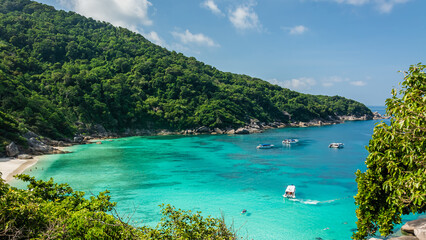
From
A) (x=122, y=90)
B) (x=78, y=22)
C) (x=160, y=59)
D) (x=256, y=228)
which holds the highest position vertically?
(x=78, y=22)

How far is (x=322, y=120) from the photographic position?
126 m

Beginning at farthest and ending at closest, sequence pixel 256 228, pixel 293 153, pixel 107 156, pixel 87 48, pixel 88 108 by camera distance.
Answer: pixel 87 48, pixel 88 108, pixel 293 153, pixel 107 156, pixel 256 228

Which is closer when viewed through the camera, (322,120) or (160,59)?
(160,59)

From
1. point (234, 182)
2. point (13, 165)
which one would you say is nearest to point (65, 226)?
point (234, 182)

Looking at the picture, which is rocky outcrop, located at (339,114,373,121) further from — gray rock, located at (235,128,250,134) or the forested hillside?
gray rock, located at (235,128,250,134)

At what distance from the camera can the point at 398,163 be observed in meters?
7.82

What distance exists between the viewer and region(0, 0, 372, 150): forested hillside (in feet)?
185

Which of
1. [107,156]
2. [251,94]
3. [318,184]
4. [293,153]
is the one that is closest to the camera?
[318,184]

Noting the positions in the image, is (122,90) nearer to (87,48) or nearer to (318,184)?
(87,48)

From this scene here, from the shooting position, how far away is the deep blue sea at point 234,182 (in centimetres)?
2028

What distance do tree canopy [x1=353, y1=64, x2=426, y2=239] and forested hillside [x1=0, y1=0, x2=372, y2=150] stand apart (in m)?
49.2

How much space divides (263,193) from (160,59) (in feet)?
306

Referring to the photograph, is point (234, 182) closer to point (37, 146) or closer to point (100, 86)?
point (37, 146)

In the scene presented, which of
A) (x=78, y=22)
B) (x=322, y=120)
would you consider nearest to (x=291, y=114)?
(x=322, y=120)
